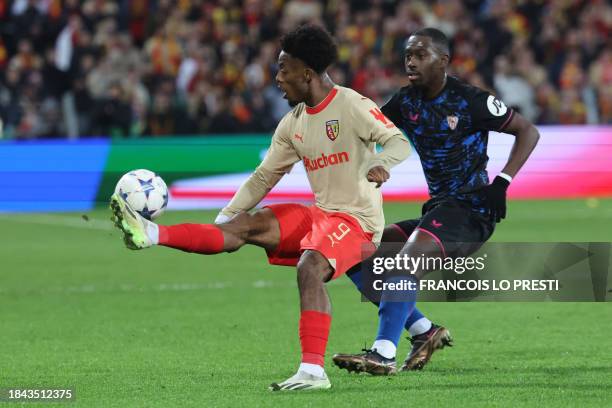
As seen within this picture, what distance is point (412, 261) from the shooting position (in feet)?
22.2

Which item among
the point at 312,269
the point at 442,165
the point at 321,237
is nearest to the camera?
the point at 312,269

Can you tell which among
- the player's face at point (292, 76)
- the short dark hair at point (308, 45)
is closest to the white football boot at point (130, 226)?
the player's face at point (292, 76)

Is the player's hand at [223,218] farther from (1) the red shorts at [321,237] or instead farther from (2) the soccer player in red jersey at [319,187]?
(1) the red shorts at [321,237]

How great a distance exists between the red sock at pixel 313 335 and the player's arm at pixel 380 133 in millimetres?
769

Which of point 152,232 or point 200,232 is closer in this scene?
point 152,232

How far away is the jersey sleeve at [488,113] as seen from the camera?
7.05 m

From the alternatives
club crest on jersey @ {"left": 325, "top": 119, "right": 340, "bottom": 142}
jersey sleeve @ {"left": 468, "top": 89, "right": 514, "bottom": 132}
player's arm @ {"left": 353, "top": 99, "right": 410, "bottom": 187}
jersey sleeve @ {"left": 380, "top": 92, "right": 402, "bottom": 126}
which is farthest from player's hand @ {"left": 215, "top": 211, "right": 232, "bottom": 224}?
jersey sleeve @ {"left": 468, "top": 89, "right": 514, "bottom": 132}

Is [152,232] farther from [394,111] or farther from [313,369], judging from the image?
[394,111]

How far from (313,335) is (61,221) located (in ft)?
39.0

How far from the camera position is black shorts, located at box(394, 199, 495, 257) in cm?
689

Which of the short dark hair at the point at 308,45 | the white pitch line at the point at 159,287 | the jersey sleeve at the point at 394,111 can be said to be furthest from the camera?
the white pitch line at the point at 159,287

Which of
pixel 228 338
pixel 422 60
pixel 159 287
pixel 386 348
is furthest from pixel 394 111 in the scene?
pixel 159 287

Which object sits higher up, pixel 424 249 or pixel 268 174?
pixel 268 174

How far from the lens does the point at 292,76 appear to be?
6.63m
